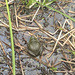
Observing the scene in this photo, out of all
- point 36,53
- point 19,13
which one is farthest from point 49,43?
point 19,13

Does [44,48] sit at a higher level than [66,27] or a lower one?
lower

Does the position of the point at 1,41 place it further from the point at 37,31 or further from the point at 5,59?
the point at 37,31

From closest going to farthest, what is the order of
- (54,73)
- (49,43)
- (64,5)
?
(54,73) → (49,43) → (64,5)

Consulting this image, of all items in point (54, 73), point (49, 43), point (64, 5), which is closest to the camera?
point (54, 73)

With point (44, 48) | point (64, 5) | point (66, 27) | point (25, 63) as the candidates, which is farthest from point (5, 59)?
point (64, 5)

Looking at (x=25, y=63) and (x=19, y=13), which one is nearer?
(x=25, y=63)

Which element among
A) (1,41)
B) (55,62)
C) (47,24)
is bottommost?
(55,62)
